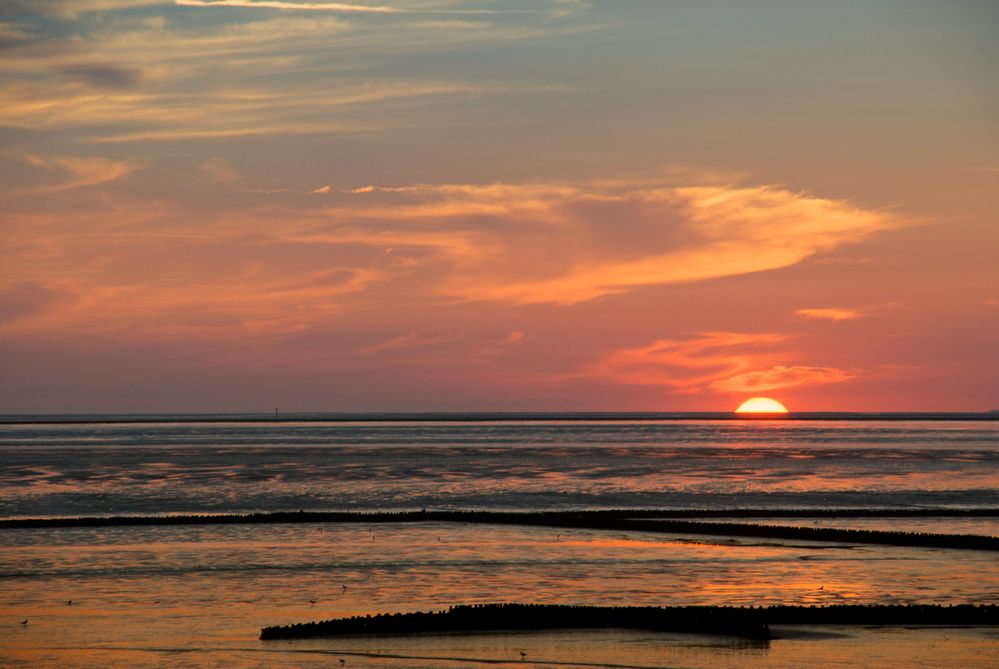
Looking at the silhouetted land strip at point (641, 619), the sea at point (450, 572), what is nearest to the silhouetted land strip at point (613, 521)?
the sea at point (450, 572)

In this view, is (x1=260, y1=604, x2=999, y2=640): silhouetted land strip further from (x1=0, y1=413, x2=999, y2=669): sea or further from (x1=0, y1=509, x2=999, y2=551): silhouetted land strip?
(x1=0, y1=509, x2=999, y2=551): silhouetted land strip

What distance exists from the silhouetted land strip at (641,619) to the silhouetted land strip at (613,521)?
12.7 metres

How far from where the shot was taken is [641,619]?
79.9ft

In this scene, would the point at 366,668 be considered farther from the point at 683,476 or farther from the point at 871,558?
the point at 683,476

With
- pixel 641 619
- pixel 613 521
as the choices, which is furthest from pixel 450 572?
pixel 613 521

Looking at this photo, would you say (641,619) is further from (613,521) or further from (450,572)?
(613,521)

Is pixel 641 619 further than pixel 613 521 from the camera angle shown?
No

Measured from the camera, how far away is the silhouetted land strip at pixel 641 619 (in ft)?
77.5

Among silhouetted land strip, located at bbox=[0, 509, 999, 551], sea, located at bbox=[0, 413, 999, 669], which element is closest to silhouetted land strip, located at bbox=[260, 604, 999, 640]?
sea, located at bbox=[0, 413, 999, 669]

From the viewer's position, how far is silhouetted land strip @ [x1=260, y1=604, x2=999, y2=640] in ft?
77.5

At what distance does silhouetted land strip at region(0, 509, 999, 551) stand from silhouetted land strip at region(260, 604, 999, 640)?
12728mm

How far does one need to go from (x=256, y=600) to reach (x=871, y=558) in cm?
1692

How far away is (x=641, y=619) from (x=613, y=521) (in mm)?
19786

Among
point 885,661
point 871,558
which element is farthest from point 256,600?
point 871,558
